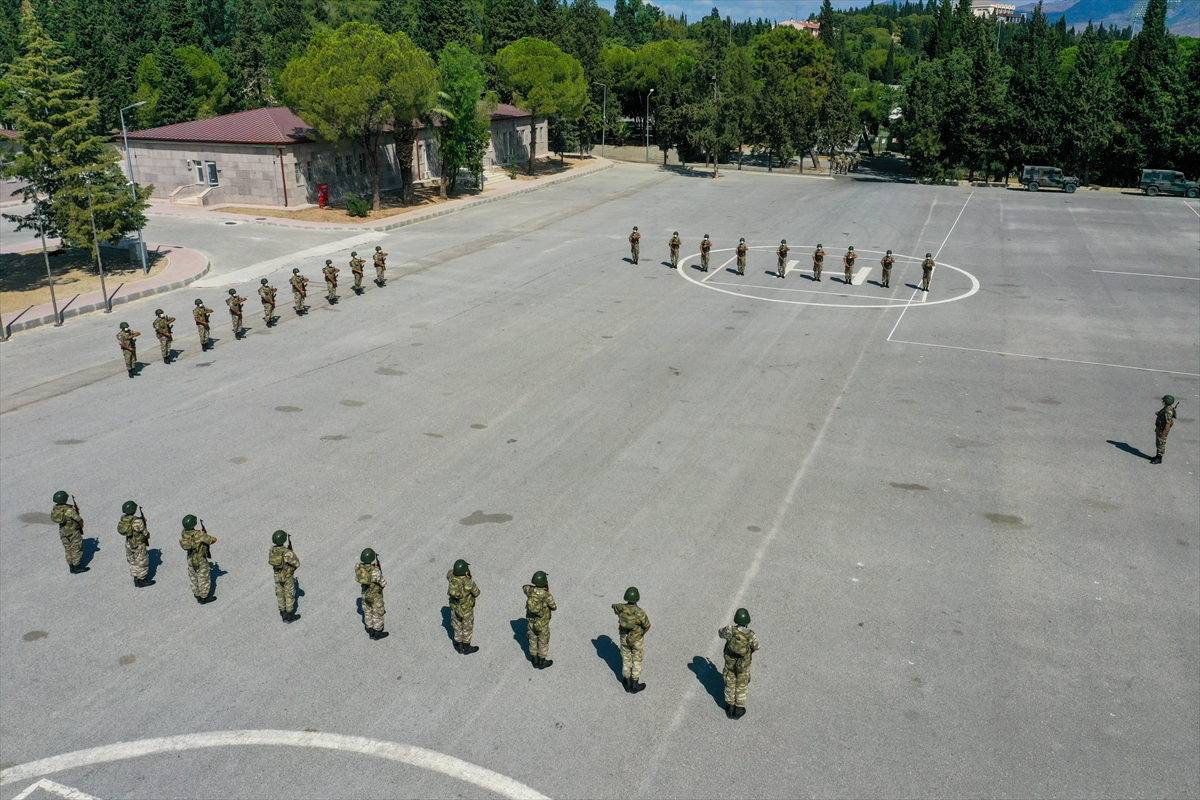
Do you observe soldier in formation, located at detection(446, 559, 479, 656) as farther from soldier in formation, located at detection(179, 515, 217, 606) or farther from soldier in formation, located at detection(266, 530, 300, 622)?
soldier in formation, located at detection(179, 515, 217, 606)

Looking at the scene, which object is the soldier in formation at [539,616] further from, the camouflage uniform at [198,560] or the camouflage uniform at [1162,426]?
the camouflage uniform at [1162,426]

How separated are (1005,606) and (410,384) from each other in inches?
Answer: 542

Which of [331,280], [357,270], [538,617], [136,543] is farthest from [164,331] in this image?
[538,617]

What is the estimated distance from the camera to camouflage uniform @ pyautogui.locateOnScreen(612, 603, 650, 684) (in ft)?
34.0

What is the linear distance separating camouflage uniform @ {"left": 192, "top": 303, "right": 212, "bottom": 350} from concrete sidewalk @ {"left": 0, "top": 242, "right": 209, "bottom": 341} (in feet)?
21.1

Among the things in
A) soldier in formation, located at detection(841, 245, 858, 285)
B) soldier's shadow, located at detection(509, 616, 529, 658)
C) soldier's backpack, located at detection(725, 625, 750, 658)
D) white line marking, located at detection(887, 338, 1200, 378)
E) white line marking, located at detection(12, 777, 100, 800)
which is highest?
soldier in formation, located at detection(841, 245, 858, 285)

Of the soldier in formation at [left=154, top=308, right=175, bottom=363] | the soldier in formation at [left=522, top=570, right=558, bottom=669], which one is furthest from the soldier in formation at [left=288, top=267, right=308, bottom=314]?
the soldier in formation at [left=522, top=570, right=558, bottom=669]

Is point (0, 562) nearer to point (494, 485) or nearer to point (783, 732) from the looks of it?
point (494, 485)

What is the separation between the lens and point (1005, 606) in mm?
12523

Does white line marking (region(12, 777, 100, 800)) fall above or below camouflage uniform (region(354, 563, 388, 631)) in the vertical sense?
below

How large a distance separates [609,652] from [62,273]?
30.3 meters

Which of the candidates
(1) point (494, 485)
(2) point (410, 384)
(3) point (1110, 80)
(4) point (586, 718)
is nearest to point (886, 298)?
(2) point (410, 384)

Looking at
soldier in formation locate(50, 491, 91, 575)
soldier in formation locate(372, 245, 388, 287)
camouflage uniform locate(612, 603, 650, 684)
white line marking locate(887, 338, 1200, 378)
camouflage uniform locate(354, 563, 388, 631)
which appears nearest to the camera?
camouflage uniform locate(612, 603, 650, 684)

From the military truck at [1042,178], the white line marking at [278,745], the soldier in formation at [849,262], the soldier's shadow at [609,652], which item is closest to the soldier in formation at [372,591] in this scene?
the white line marking at [278,745]
